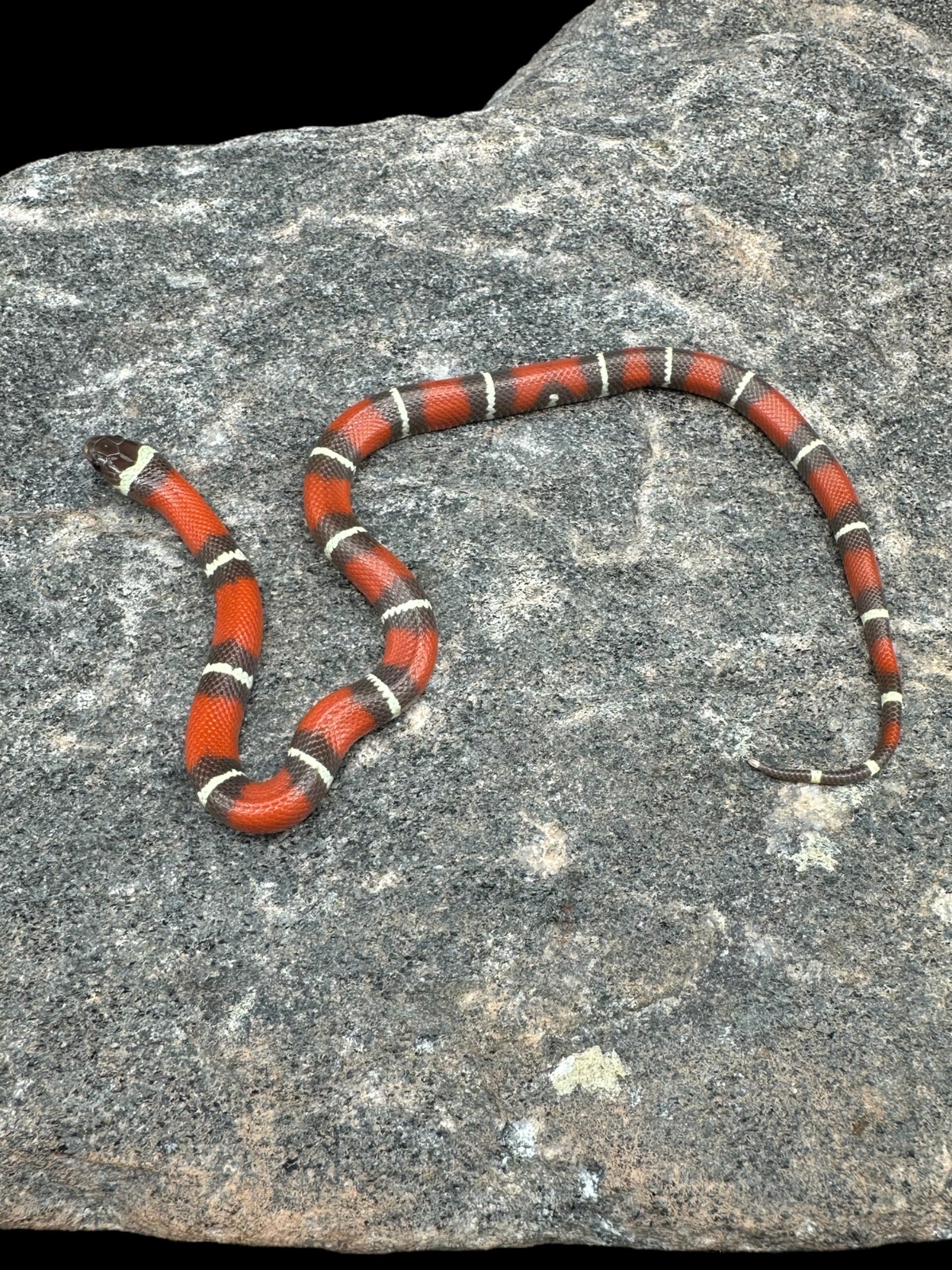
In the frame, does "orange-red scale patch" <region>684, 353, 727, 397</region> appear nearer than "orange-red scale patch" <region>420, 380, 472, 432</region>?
No

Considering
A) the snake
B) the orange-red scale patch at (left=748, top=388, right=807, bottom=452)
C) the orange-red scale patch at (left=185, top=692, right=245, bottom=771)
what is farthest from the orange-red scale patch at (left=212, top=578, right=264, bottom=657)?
the orange-red scale patch at (left=748, top=388, right=807, bottom=452)

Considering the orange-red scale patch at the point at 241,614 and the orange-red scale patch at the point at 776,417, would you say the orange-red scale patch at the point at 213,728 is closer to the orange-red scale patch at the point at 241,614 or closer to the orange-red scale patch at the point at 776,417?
the orange-red scale patch at the point at 241,614

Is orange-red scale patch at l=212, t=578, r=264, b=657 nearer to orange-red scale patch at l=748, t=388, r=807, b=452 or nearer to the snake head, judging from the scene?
the snake head

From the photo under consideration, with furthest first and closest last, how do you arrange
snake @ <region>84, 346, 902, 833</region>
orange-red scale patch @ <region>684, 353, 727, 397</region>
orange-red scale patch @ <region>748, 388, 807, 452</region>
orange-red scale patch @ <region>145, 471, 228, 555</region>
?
orange-red scale patch @ <region>684, 353, 727, 397</region>
orange-red scale patch @ <region>748, 388, 807, 452</region>
orange-red scale patch @ <region>145, 471, 228, 555</region>
snake @ <region>84, 346, 902, 833</region>

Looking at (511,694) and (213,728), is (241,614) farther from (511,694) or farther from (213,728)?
(511,694)

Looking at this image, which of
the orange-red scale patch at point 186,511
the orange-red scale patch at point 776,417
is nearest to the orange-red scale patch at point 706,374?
the orange-red scale patch at point 776,417

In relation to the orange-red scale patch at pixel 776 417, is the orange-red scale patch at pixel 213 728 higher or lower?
higher
